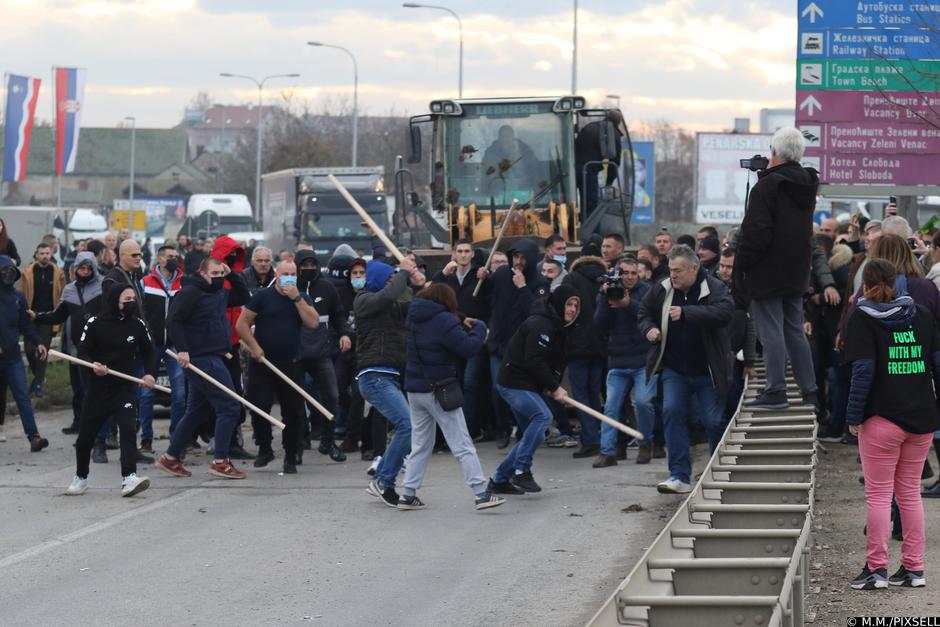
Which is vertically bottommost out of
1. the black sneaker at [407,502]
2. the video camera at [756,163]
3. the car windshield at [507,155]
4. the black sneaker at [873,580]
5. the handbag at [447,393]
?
the black sneaker at [407,502]

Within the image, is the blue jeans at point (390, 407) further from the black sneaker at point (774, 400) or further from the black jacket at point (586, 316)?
the black jacket at point (586, 316)

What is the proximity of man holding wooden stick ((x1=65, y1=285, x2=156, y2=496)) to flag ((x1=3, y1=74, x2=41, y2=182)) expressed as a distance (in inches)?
1294

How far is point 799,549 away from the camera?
691 cm

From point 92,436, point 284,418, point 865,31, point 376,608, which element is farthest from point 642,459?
point 865,31

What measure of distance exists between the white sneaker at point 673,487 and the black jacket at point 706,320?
0.86 m

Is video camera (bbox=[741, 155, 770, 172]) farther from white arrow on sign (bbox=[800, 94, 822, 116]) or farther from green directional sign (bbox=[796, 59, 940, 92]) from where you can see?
white arrow on sign (bbox=[800, 94, 822, 116])

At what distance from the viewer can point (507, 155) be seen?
21.1m

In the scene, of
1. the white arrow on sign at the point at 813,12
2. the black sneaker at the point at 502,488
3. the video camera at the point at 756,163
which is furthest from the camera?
the white arrow on sign at the point at 813,12

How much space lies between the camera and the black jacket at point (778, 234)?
9430 millimetres

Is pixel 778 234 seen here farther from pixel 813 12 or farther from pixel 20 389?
pixel 813 12

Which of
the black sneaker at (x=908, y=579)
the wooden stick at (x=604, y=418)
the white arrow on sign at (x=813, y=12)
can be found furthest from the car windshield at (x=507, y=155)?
the black sneaker at (x=908, y=579)

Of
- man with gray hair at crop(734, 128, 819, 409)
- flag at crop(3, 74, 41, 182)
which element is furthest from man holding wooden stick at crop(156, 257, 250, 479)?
flag at crop(3, 74, 41, 182)

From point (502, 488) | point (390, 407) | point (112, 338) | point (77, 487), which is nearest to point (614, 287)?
point (502, 488)

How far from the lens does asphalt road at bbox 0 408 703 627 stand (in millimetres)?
8539
